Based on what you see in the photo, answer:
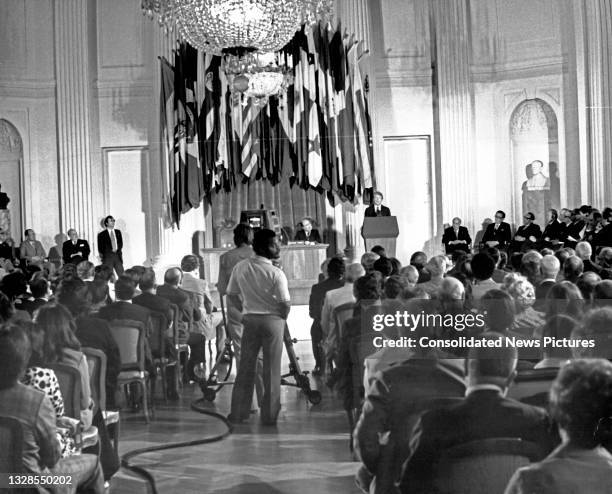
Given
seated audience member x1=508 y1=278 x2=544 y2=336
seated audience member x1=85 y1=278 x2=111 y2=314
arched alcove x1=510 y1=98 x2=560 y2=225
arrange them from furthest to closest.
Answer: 1. arched alcove x1=510 y1=98 x2=560 y2=225
2. seated audience member x1=85 y1=278 x2=111 y2=314
3. seated audience member x1=508 y1=278 x2=544 y2=336

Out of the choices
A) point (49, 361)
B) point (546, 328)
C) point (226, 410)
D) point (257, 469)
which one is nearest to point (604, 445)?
point (546, 328)

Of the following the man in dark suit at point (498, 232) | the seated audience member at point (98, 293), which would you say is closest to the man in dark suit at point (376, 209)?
the man in dark suit at point (498, 232)

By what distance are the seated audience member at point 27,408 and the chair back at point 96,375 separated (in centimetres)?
123

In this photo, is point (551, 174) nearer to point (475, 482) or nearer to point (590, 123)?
point (590, 123)

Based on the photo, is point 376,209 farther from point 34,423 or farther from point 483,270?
point 34,423

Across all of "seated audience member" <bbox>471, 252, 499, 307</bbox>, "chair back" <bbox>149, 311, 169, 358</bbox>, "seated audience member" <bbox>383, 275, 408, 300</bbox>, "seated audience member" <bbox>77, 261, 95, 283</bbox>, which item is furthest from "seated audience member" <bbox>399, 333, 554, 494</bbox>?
"seated audience member" <bbox>77, 261, 95, 283</bbox>

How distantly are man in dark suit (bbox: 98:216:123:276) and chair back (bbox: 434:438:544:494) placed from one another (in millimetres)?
13451

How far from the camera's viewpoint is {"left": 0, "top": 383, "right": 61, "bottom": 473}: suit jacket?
3.32m

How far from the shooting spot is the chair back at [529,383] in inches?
111

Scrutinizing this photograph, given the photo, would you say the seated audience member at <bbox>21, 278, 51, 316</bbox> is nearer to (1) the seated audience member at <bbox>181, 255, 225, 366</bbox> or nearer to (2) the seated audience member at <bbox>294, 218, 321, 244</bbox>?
(1) the seated audience member at <bbox>181, 255, 225, 366</bbox>

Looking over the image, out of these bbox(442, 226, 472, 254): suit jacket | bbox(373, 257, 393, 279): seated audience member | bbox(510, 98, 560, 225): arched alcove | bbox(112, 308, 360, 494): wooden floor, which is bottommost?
bbox(112, 308, 360, 494): wooden floor

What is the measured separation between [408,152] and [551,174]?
2.60m

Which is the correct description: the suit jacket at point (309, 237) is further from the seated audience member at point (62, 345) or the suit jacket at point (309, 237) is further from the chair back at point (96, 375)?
the seated audience member at point (62, 345)

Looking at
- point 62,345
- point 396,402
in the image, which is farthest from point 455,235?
point 396,402
